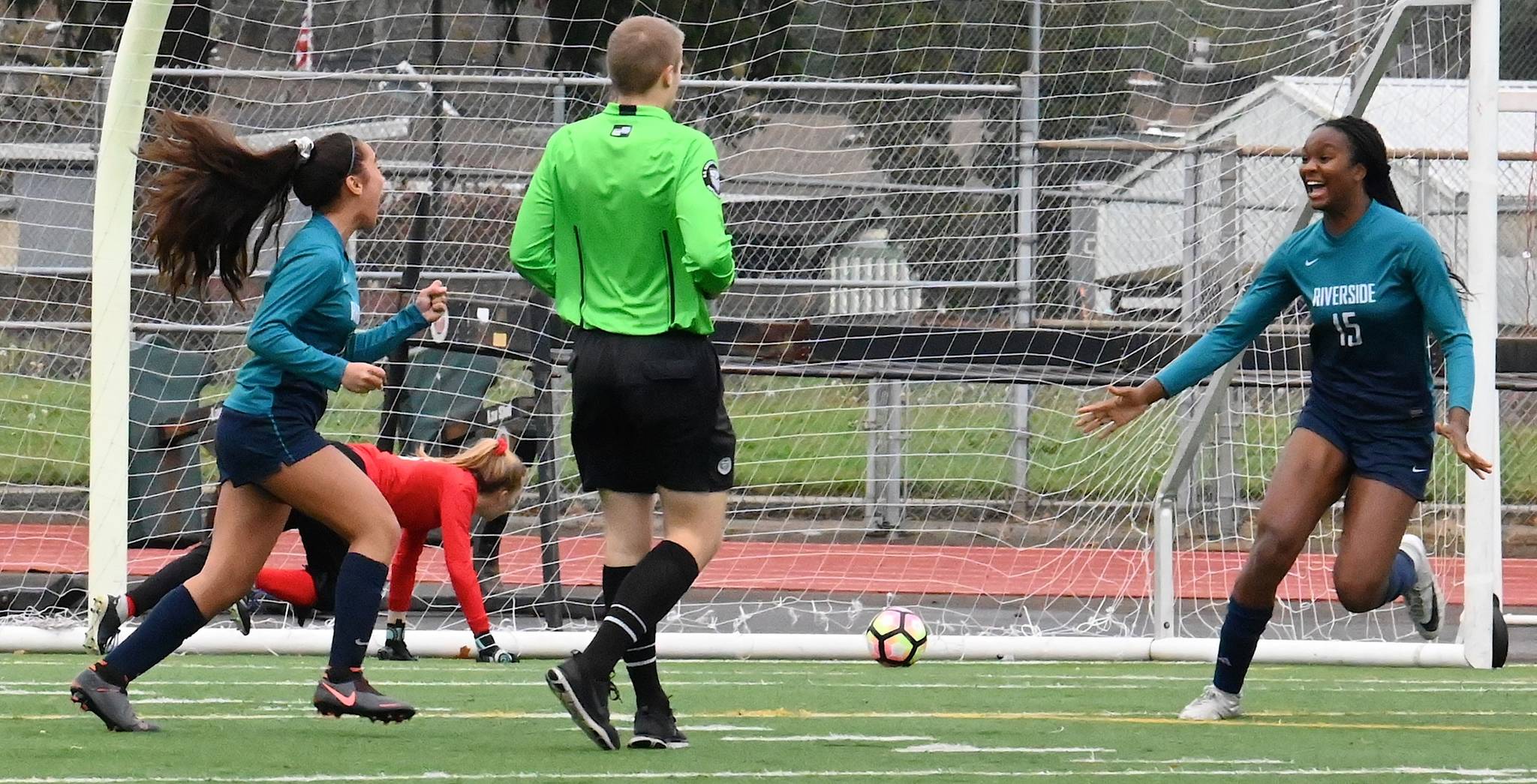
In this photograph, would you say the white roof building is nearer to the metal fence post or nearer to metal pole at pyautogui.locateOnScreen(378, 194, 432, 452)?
the metal fence post

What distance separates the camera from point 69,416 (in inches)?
511

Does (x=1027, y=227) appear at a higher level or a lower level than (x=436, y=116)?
lower

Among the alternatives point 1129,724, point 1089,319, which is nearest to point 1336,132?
point 1129,724

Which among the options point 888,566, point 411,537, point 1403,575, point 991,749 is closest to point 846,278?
point 888,566

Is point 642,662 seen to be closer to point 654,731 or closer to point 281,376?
point 654,731

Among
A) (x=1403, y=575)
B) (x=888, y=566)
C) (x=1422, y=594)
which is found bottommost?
(x=888, y=566)

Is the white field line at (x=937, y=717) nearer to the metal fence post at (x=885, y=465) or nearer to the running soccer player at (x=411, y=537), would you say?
the running soccer player at (x=411, y=537)

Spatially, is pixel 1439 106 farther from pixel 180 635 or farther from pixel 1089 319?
pixel 180 635

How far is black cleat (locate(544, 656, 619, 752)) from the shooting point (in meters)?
4.88

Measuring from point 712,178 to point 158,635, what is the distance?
6.51 ft

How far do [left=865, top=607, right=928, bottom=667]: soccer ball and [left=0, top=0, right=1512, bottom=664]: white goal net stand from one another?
1.65m

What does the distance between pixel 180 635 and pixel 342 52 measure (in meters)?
7.34

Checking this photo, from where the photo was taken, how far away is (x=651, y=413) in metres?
5.02

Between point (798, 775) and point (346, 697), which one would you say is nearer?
point (798, 775)
